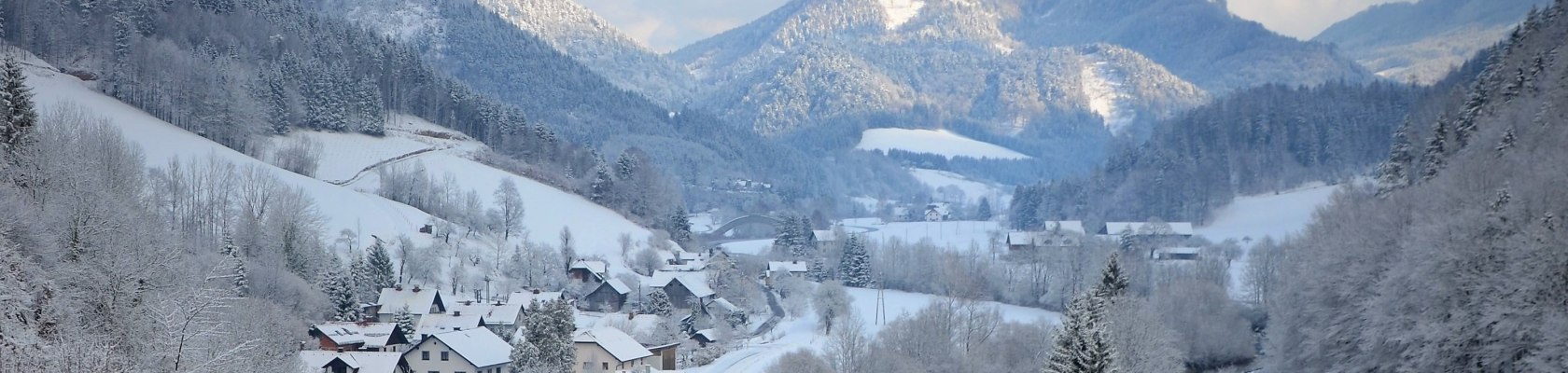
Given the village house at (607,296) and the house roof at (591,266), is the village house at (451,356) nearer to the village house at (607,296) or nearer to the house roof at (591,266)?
the village house at (607,296)

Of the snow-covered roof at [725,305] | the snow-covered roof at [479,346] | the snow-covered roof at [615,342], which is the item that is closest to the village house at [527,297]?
the snow-covered roof at [615,342]

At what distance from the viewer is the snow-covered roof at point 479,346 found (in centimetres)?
4331

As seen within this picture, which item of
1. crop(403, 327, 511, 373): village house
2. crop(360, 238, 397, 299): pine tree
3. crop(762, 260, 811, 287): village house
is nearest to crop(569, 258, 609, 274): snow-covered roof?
crop(360, 238, 397, 299): pine tree

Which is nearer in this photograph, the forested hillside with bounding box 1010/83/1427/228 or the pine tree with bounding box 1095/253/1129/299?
the pine tree with bounding box 1095/253/1129/299

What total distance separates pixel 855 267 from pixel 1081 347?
2371 inches

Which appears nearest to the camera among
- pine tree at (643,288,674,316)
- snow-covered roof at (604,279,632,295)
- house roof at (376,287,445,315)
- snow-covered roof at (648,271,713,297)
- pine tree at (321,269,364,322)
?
pine tree at (321,269,364,322)

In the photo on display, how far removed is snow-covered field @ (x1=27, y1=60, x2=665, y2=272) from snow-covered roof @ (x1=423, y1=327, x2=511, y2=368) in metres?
18.7

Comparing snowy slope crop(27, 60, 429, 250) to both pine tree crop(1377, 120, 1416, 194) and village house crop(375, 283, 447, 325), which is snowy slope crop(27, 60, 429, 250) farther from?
pine tree crop(1377, 120, 1416, 194)

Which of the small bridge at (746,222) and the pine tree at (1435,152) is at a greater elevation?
the pine tree at (1435,152)

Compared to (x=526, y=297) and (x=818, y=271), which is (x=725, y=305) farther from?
(x=818, y=271)

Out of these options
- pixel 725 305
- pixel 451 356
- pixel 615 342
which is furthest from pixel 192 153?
pixel 725 305

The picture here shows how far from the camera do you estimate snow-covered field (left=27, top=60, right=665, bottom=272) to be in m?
62.6

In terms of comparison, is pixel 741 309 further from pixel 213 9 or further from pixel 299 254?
pixel 213 9

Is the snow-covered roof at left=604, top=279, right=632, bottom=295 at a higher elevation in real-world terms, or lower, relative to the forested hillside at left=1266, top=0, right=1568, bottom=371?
lower
